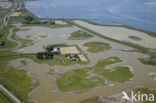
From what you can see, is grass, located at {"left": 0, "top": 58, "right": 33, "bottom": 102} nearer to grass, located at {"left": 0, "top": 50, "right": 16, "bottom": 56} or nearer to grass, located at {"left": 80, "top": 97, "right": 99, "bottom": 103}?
grass, located at {"left": 0, "top": 50, "right": 16, "bottom": 56}

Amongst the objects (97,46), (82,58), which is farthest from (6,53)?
(97,46)

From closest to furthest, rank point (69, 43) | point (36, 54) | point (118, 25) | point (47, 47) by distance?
point (36, 54) → point (47, 47) → point (69, 43) → point (118, 25)

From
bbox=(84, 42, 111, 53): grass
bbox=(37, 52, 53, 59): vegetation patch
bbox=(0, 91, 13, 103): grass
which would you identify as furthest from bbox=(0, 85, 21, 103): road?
bbox=(84, 42, 111, 53): grass

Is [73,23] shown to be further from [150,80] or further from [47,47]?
[150,80]

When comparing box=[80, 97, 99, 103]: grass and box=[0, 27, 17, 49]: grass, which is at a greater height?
box=[0, 27, 17, 49]: grass

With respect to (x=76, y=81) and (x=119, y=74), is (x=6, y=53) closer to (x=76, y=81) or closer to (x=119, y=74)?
(x=76, y=81)

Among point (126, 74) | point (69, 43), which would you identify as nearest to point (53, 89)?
point (126, 74)
